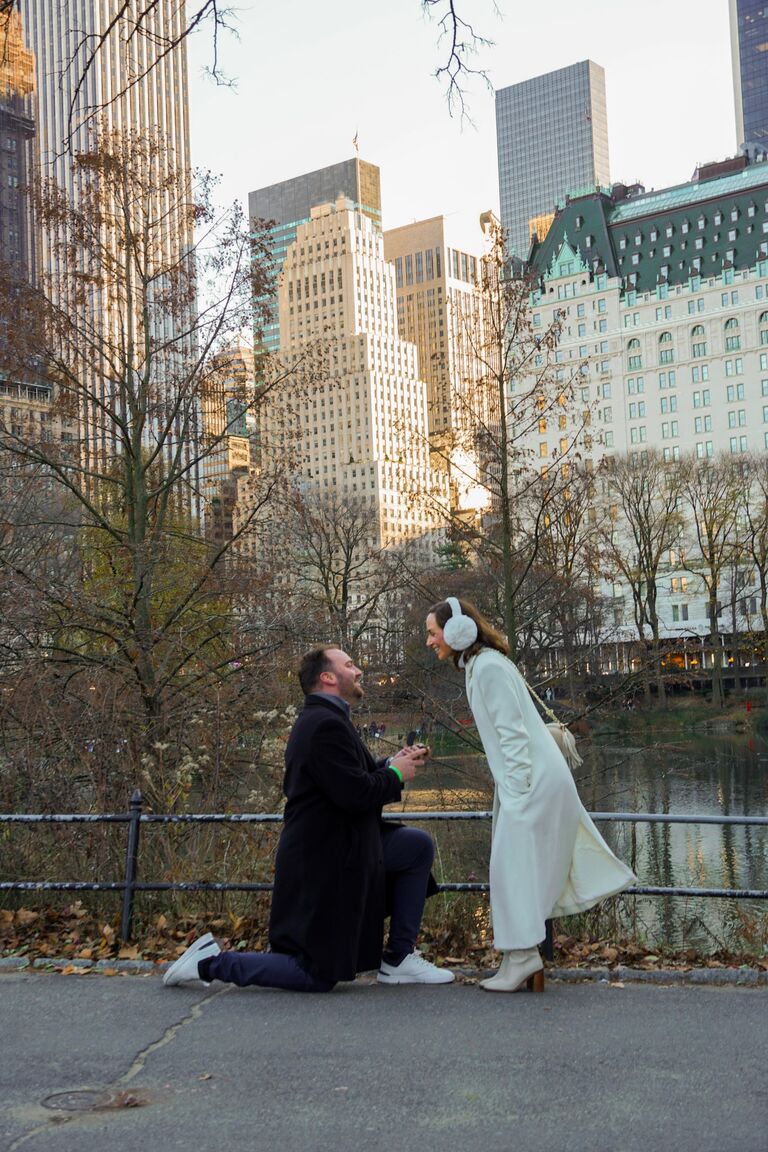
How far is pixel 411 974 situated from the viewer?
21.6 ft

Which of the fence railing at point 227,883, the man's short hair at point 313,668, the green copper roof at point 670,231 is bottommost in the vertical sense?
the fence railing at point 227,883

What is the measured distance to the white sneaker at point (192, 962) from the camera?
6.46m

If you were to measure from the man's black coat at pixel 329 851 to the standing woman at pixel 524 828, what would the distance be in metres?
0.56

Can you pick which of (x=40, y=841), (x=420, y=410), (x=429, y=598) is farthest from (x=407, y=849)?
(x=420, y=410)

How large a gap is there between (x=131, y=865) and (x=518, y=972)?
2.46m

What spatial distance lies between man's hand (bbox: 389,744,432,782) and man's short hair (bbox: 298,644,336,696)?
551mm

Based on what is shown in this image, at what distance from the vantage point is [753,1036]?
215 inches

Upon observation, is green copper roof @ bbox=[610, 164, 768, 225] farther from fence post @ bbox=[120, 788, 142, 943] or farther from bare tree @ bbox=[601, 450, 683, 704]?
fence post @ bbox=[120, 788, 142, 943]

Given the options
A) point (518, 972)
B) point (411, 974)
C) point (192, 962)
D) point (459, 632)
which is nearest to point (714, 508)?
point (459, 632)

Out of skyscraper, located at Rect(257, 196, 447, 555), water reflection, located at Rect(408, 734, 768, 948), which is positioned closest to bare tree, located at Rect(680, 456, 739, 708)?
water reflection, located at Rect(408, 734, 768, 948)

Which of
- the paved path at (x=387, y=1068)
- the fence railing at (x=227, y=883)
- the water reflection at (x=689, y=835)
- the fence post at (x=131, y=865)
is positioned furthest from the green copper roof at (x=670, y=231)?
the paved path at (x=387, y=1068)

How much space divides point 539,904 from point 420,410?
14162 cm

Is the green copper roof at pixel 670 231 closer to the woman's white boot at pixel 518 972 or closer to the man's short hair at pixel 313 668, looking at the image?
the man's short hair at pixel 313 668

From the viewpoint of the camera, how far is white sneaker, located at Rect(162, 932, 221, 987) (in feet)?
21.2
